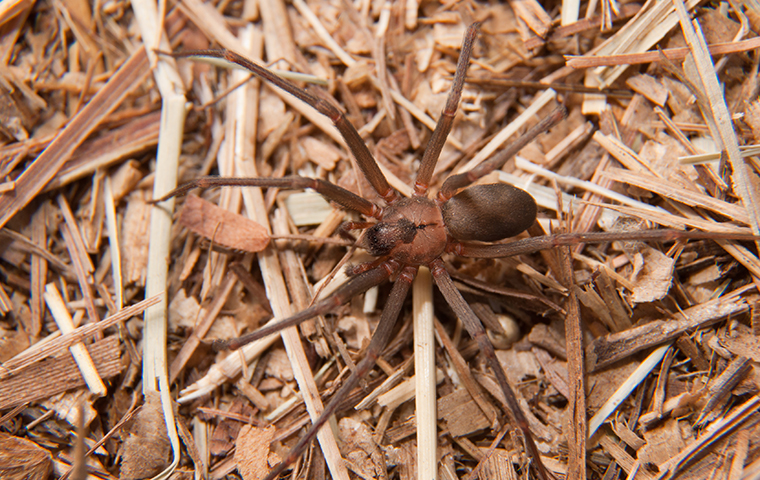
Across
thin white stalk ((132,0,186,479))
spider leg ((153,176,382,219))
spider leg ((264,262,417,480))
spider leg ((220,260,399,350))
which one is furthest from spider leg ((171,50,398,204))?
spider leg ((264,262,417,480))

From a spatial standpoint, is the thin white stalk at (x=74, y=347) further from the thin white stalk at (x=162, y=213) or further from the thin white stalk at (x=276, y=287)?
the thin white stalk at (x=276, y=287)

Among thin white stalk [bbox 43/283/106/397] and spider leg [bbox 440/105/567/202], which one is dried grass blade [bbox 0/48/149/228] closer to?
thin white stalk [bbox 43/283/106/397]

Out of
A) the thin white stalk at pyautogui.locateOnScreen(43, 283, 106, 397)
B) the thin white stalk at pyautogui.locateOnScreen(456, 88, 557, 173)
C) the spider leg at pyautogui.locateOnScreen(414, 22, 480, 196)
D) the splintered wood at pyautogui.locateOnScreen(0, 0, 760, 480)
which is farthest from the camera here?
the thin white stalk at pyautogui.locateOnScreen(456, 88, 557, 173)

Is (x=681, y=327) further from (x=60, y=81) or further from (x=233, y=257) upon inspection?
(x=60, y=81)

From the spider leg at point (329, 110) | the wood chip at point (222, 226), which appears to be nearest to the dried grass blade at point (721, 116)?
the spider leg at point (329, 110)

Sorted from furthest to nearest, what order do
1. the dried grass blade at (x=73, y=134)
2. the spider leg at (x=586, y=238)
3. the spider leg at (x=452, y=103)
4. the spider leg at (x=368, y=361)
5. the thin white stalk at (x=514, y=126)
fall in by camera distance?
the thin white stalk at (x=514, y=126)
the dried grass blade at (x=73, y=134)
the spider leg at (x=452, y=103)
the spider leg at (x=586, y=238)
the spider leg at (x=368, y=361)

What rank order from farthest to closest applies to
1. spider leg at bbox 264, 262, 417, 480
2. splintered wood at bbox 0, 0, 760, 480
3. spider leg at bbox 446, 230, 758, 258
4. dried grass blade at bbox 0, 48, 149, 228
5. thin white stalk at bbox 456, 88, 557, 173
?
thin white stalk at bbox 456, 88, 557, 173, dried grass blade at bbox 0, 48, 149, 228, splintered wood at bbox 0, 0, 760, 480, spider leg at bbox 446, 230, 758, 258, spider leg at bbox 264, 262, 417, 480
